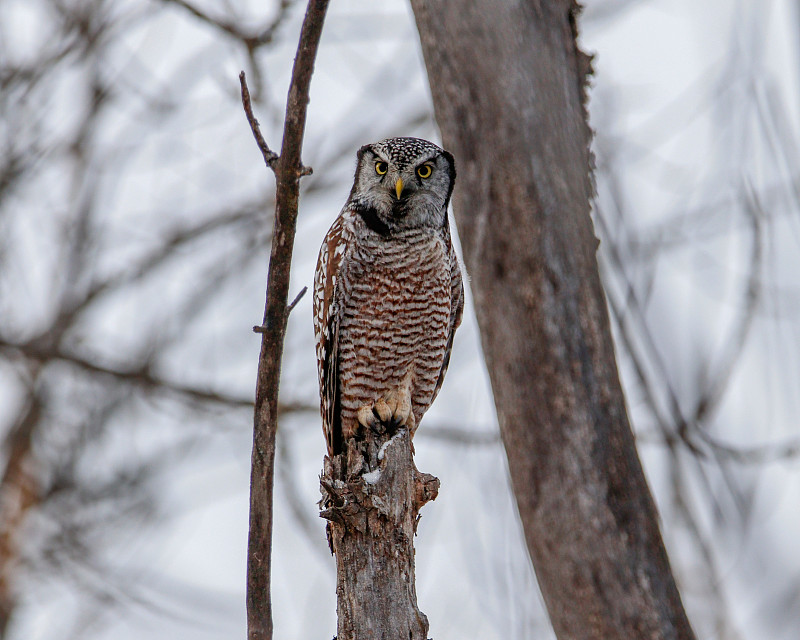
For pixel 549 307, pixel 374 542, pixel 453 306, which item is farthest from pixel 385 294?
pixel 374 542

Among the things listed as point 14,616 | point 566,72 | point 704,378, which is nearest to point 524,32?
point 566,72

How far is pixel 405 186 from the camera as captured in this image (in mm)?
5641

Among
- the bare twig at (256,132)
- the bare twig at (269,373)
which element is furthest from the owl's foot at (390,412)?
the bare twig at (256,132)

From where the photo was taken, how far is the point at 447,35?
14.7 feet

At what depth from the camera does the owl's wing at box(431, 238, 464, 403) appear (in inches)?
232

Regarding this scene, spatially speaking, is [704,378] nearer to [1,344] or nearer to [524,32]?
[524,32]

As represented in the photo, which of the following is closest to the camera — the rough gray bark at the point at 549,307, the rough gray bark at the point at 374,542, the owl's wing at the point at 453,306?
the rough gray bark at the point at 549,307

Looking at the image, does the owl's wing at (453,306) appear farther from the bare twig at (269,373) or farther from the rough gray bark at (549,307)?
the bare twig at (269,373)

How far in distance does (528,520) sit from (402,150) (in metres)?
2.76

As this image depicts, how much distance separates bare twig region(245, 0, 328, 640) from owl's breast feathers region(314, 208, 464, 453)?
2.43m

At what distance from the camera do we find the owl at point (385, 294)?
219 inches

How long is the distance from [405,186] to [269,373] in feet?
9.09

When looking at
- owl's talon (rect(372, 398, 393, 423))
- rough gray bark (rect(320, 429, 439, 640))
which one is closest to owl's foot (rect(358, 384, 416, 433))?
owl's talon (rect(372, 398, 393, 423))

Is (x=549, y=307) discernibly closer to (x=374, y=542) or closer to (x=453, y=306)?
(x=374, y=542)
